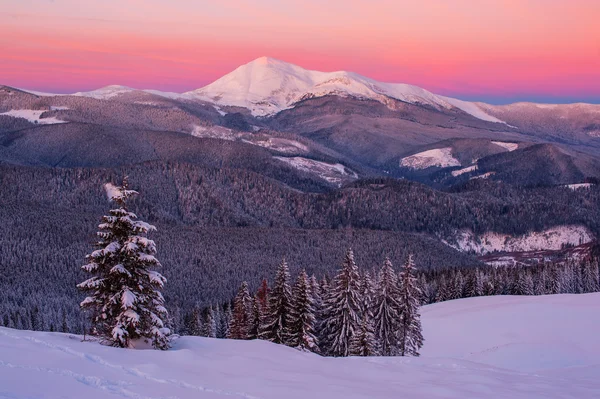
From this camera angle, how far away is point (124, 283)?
26969mm

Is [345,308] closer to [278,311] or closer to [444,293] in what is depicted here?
[278,311]

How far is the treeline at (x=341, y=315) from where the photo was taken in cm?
4653

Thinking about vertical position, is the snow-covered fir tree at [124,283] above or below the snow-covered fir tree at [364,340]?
above

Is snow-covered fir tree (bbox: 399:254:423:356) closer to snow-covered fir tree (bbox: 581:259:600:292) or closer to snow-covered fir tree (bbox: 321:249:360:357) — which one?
snow-covered fir tree (bbox: 321:249:360:357)

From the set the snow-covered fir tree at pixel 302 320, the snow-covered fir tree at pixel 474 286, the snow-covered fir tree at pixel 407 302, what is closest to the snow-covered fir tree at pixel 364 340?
the snow-covered fir tree at pixel 302 320

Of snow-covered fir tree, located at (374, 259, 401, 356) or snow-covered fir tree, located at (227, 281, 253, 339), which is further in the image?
snow-covered fir tree, located at (227, 281, 253, 339)

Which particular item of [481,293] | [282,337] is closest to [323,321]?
[282,337]

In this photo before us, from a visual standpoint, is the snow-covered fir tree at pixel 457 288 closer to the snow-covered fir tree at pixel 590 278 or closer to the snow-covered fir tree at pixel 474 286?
the snow-covered fir tree at pixel 474 286

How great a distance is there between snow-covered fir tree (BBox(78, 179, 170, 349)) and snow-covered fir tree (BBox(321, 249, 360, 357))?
2296cm

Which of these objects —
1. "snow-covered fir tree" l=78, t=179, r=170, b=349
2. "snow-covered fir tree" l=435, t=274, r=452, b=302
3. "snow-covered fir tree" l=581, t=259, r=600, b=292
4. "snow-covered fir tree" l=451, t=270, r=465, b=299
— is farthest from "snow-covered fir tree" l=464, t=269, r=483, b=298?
"snow-covered fir tree" l=78, t=179, r=170, b=349

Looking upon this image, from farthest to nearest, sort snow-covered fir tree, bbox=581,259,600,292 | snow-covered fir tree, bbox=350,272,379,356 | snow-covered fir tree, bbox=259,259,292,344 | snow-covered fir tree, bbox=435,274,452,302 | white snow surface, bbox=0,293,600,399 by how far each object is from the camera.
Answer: snow-covered fir tree, bbox=581,259,600,292 < snow-covered fir tree, bbox=435,274,452,302 < snow-covered fir tree, bbox=259,259,292,344 < snow-covered fir tree, bbox=350,272,379,356 < white snow surface, bbox=0,293,600,399

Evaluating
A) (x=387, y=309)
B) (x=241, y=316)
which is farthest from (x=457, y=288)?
(x=241, y=316)

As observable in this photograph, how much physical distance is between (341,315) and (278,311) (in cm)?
523

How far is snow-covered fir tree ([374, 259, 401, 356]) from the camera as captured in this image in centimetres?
5225
